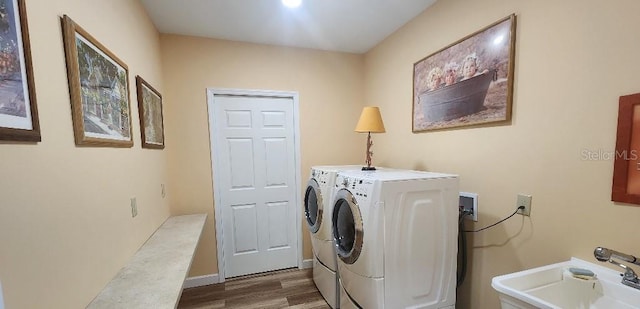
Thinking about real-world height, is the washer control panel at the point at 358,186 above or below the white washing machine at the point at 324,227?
above

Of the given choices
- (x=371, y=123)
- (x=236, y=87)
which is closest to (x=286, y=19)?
(x=236, y=87)

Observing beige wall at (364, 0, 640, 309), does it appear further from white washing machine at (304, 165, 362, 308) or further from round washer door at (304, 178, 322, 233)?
round washer door at (304, 178, 322, 233)

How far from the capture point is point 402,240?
4.78 ft

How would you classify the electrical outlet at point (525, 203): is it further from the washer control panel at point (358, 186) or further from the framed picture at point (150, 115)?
the framed picture at point (150, 115)

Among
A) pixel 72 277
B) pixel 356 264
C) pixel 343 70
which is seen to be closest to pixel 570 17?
pixel 356 264

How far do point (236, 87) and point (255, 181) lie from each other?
0.99 m

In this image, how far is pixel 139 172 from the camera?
1628mm

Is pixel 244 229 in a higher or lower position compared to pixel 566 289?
lower

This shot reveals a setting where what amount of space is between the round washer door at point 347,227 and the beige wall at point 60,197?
1259 millimetres

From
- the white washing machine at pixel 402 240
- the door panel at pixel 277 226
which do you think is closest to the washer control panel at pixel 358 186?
the white washing machine at pixel 402 240

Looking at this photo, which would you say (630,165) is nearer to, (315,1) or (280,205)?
(315,1)

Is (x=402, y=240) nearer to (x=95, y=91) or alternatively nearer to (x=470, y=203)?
(x=470, y=203)

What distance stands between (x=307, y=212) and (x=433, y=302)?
123cm

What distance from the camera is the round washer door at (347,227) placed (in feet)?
4.97
